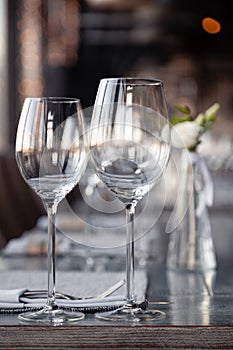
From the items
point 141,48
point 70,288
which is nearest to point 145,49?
point 141,48

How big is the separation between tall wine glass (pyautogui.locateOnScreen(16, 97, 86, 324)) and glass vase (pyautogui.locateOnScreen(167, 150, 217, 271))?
21.2 inches

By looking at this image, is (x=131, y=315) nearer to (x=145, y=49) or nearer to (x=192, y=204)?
(x=192, y=204)

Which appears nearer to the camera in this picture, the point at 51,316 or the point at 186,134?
the point at 51,316

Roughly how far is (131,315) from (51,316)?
0.29ft

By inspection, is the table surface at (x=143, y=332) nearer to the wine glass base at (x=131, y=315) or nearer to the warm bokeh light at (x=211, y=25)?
the wine glass base at (x=131, y=315)

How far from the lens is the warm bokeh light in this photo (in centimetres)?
835

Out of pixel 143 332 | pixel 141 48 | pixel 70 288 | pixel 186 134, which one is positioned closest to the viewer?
pixel 143 332

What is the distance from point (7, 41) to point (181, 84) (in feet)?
7.93

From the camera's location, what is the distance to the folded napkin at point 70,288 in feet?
3.13

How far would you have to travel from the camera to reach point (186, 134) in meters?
1.46

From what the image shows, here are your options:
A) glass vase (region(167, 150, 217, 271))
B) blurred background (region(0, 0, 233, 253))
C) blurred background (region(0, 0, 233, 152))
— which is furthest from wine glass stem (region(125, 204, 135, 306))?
blurred background (region(0, 0, 233, 152))

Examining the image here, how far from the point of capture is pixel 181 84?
8477 mm

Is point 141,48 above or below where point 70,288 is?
above

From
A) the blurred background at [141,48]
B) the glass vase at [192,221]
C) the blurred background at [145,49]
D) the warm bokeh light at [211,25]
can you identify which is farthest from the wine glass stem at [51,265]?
the warm bokeh light at [211,25]
